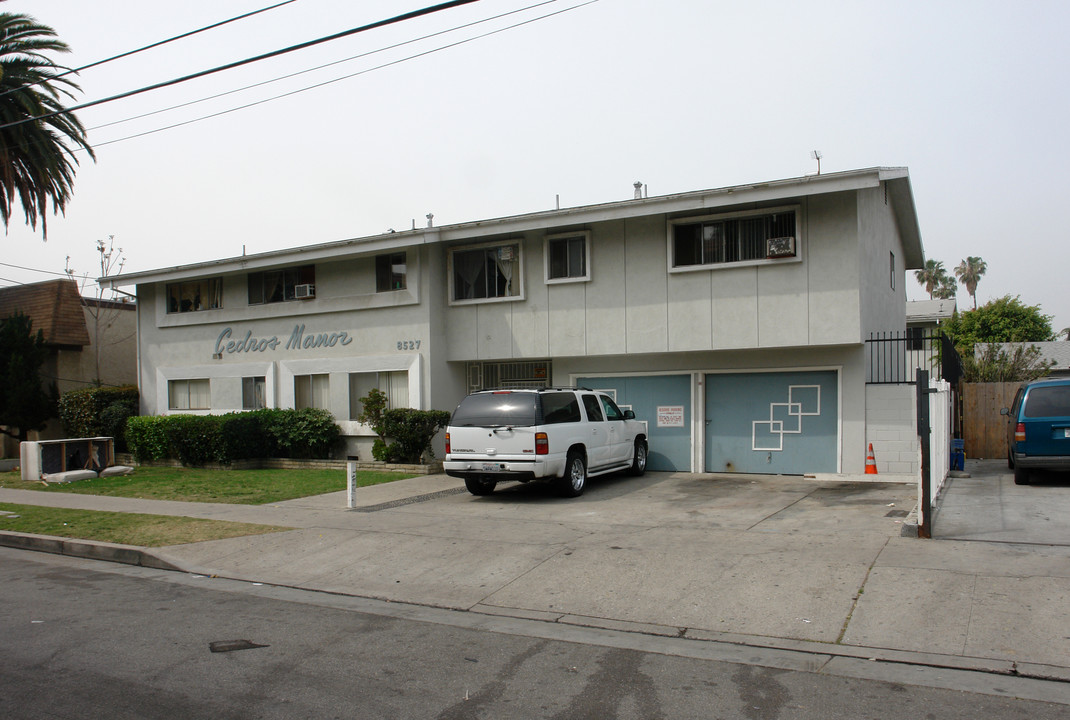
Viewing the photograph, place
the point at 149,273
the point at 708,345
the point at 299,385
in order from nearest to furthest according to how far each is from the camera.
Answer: the point at 708,345 → the point at 299,385 → the point at 149,273

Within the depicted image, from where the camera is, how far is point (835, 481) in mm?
15109

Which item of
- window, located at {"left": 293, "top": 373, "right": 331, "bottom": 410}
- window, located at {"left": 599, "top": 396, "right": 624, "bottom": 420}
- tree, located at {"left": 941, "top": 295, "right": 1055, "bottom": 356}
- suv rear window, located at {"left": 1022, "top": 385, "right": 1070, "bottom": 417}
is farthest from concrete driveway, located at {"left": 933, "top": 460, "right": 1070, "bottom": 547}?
tree, located at {"left": 941, "top": 295, "right": 1055, "bottom": 356}

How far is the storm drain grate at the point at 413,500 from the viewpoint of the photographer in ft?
43.0

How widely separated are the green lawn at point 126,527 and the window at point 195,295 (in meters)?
10.7

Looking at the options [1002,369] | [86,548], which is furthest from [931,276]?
[86,548]

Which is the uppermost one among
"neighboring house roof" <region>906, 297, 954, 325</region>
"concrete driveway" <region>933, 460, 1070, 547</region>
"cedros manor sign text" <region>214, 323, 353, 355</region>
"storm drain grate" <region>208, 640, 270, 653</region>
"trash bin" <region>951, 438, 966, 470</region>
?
"neighboring house roof" <region>906, 297, 954, 325</region>

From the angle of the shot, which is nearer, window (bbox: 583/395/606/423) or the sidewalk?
the sidewalk

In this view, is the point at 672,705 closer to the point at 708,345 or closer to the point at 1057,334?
the point at 708,345

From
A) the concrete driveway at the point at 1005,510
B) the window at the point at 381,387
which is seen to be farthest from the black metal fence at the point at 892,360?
the window at the point at 381,387

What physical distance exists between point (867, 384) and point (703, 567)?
858cm

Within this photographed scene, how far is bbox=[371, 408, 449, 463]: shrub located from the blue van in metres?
11.1

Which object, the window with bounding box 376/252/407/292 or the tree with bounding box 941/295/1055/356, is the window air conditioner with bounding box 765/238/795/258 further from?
the tree with bounding box 941/295/1055/356

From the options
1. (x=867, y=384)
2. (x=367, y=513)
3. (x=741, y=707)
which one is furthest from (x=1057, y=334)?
(x=741, y=707)

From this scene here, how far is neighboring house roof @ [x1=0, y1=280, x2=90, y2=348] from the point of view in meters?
26.3
